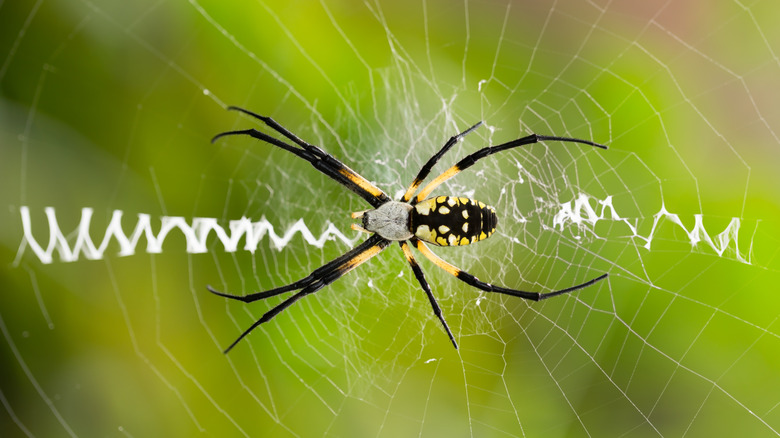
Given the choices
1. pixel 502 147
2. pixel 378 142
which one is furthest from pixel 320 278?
pixel 502 147

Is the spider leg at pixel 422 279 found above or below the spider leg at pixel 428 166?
below

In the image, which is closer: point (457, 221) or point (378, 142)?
point (457, 221)

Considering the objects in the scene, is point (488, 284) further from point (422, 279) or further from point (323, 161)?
point (323, 161)

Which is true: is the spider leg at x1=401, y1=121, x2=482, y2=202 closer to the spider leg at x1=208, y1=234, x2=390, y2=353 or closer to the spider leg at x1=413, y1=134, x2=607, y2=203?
the spider leg at x1=413, y1=134, x2=607, y2=203

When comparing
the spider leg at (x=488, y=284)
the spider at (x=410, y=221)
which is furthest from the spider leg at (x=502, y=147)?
the spider leg at (x=488, y=284)

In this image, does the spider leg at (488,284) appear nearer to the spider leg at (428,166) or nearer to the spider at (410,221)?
the spider at (410,221)

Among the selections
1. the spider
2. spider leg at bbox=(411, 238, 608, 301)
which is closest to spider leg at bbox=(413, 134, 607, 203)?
the spider

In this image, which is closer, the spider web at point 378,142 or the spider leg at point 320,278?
the spider web at point 378,142
